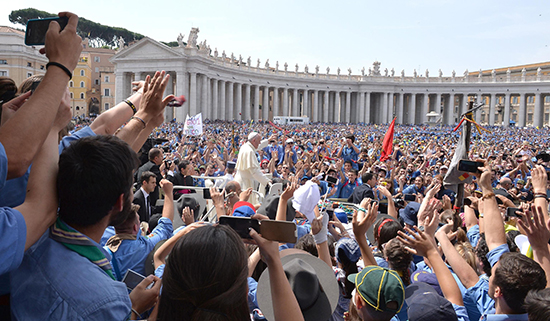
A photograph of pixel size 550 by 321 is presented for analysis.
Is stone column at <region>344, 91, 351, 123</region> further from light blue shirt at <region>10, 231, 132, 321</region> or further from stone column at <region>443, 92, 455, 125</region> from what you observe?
light blue shirt at <region>10, 231, 132, 321</region>

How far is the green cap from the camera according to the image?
8.46ft

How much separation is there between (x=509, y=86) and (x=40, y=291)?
96.7m

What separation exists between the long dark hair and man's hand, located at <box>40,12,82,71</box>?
111cm

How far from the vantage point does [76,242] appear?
1.95 meters

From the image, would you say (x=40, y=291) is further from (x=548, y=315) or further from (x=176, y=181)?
(x=176, y=181)

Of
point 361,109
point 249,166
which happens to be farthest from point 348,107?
point 249,166

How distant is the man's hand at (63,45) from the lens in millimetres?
2017

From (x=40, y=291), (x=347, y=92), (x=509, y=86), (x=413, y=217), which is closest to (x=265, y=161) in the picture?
(x=413, y=217)

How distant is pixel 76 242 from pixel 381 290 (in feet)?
5.95

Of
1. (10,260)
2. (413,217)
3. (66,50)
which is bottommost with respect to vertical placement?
(413,217)

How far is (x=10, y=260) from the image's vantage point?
164 cm

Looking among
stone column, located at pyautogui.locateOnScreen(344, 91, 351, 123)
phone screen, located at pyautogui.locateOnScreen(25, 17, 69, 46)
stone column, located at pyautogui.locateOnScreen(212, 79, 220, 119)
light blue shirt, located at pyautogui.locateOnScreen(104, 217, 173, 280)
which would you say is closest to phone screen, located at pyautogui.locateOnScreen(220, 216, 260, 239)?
phone screen, located at pyautogui.locateOnScreen(25, 17, 69, 46)

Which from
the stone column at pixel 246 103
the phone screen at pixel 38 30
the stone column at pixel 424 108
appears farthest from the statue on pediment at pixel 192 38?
the phone screen at pixel 38 30

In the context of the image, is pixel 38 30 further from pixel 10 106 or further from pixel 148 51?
pixel 148 51
